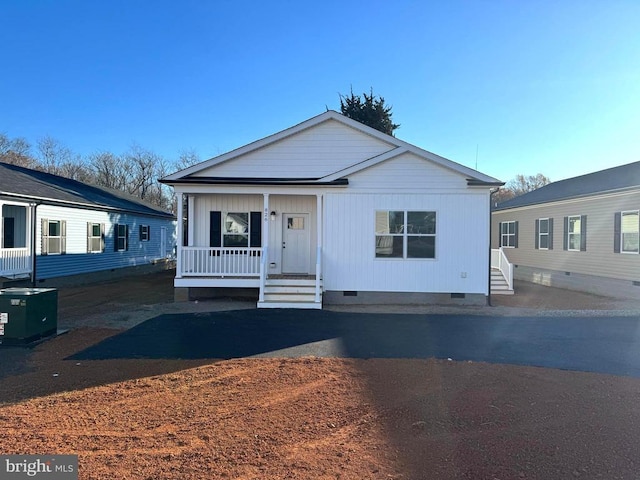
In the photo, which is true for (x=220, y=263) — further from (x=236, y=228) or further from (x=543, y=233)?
(x=543, y=233)

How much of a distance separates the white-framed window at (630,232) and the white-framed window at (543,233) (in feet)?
13.0

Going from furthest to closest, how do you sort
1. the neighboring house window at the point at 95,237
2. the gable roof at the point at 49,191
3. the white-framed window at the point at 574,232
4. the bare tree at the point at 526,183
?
1. the bare tree at the point at 526,183
2. the neighboring house window at the point at 95,237
3. the white-framed window at the point at 574,232
4. the gable roof at the point at 49,191

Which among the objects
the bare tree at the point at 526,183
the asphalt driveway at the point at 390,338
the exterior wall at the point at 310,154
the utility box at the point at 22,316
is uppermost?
the bare tree at the point at 526,183

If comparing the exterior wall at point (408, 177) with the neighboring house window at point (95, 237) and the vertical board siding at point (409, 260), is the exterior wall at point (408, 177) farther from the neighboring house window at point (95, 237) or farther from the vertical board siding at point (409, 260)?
the neighboring house window at point (95, 237)

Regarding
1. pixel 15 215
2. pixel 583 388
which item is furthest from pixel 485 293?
pixel 15 215

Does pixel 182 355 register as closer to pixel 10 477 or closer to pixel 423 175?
pixel 10 477

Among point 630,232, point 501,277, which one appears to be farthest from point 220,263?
point 630,232

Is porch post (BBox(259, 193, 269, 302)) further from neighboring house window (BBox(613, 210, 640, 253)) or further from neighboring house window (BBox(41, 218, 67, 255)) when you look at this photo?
neighboring house window (BBox(613, 210, 640, 253))

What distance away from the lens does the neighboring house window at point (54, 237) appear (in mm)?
14750

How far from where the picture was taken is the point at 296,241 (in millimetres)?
12945

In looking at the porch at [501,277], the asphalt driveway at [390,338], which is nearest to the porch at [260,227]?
the asphalt driveway at [390,338]

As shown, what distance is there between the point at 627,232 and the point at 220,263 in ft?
41.6

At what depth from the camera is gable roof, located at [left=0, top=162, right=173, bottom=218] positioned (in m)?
13.6

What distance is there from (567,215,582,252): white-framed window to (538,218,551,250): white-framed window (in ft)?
4.18
